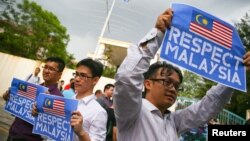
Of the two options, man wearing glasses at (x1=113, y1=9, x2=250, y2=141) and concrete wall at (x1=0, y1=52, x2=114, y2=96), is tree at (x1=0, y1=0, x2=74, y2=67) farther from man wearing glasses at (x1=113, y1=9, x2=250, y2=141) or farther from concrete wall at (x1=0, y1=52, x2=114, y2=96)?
man wearing glasses at (x1=113, y1=9, x2=250, y2=141)

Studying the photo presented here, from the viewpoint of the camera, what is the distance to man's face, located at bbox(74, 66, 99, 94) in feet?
10.4

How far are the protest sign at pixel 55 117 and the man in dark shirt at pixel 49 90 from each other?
0.27 meters

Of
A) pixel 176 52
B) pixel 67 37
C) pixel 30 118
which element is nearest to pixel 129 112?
pixel 176 52

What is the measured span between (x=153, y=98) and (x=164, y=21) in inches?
19.9

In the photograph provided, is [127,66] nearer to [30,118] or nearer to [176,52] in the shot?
[176,52]

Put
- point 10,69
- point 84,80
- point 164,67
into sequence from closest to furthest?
point 164,67, point 84,80, point 10,69

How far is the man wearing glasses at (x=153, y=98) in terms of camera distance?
2053 millimetres

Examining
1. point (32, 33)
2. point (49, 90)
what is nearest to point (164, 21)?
point (49, 90)

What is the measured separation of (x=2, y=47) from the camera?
27.1m

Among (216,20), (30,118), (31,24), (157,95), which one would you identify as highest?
(31,24)

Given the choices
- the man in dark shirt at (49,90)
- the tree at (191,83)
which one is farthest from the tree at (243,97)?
the man in dark shirt at (49,90)

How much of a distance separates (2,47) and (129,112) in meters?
26.8

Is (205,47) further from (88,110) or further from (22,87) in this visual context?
(22,87)

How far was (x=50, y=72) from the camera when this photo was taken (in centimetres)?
385
